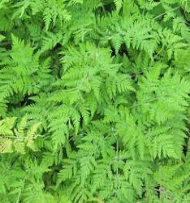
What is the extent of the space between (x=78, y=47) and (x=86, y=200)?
154 centimetres

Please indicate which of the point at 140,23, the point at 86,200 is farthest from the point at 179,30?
the point at 86,200

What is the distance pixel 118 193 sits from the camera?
3.41 meters

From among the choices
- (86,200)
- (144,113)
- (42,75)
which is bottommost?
(86,200)

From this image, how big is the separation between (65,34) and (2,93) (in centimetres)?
84

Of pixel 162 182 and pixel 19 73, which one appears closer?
pixel 19 73

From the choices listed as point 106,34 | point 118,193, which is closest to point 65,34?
point 106,34

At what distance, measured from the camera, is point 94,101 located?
3.31 meters

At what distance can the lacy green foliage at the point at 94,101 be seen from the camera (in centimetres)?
326

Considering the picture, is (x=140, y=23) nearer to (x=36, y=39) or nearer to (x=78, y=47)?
(x=78, y=47)

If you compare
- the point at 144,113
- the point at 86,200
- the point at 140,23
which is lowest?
the point at 86,200

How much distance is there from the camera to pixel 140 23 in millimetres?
3420

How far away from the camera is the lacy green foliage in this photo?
3256 millimetres

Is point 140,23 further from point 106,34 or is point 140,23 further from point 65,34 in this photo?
point 65,34

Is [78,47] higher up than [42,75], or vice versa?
[78,47]
